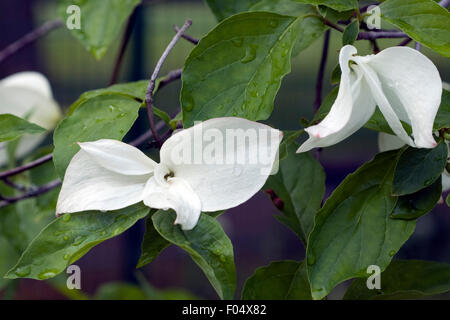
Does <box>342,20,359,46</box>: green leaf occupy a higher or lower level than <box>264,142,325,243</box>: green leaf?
higher

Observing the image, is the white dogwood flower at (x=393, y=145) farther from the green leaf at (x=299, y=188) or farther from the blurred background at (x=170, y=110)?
the blurred background at (x=170, y=110)

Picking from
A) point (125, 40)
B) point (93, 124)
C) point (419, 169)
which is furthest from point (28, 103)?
point (419, 169)

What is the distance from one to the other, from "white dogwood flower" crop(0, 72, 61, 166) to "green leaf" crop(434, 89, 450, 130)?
28 cm

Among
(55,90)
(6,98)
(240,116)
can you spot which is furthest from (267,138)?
(55,90)

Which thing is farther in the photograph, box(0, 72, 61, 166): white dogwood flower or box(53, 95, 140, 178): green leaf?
box(0, 72, 61, 166): white dogwood flower

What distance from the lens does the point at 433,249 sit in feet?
5.00

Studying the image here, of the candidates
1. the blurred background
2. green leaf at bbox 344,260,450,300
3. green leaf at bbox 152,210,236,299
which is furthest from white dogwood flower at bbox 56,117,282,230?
the blurred background

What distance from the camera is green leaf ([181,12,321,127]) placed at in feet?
0.85

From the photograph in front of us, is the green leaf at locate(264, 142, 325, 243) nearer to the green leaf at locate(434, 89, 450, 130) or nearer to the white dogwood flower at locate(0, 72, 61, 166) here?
the green leaf at locate(434, 89, 450, 130)

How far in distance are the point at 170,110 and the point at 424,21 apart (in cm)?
112

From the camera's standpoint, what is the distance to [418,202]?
28cm

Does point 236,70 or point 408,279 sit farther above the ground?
point 236,70

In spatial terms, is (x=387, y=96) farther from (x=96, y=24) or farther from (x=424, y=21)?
(x=96, y=24)
